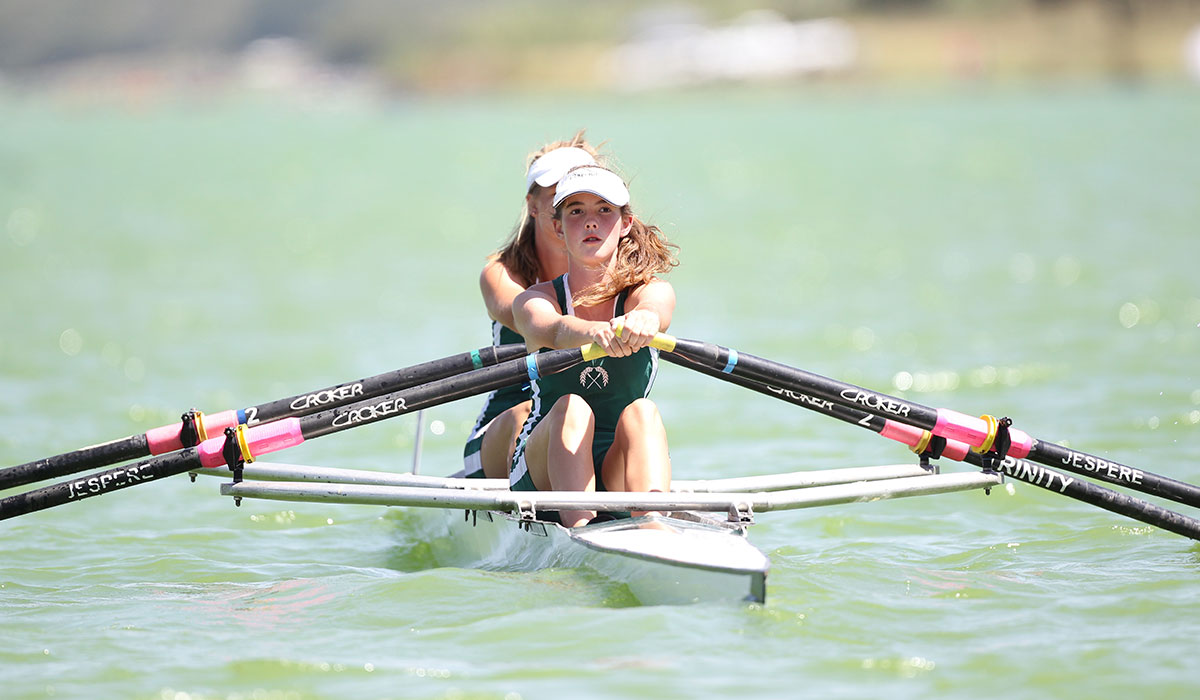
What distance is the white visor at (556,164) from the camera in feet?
21.9

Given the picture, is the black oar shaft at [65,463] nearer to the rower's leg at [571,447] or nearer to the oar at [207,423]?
Answer: the oar at [207,423]

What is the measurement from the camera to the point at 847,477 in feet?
22.5

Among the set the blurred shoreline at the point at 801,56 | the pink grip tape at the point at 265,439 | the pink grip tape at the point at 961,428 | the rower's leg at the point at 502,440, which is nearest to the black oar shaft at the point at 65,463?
the pink grip tape at the point at 265,439

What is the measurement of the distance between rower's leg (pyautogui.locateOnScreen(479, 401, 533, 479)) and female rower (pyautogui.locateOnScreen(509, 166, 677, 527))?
Answer: 1.67ft

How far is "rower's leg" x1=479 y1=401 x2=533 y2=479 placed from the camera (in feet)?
22.4

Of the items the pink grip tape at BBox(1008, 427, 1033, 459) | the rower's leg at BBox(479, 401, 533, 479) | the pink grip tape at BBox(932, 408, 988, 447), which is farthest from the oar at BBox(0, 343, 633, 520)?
the pink grip tape at BBox(1008, 427, 1033, 459)

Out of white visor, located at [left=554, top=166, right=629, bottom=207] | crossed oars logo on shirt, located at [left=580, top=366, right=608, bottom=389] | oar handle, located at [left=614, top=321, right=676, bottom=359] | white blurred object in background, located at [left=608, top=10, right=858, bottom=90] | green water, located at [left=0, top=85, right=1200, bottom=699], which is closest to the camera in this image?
green water, located at [left=0, top=85, right=1200, bottom=699]

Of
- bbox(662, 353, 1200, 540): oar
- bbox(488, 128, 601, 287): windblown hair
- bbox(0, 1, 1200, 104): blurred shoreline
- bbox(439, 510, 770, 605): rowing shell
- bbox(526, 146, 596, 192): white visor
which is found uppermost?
bbox(0, 1, 1200, 104): blurred shoreline

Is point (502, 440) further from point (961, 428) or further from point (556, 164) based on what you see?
point (961, 428)

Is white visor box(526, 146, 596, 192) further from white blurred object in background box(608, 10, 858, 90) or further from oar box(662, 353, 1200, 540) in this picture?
white blurred object in background box(608, 10, 858, 90)

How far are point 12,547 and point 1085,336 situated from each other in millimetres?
9142

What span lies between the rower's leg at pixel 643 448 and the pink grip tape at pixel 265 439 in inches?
58.8

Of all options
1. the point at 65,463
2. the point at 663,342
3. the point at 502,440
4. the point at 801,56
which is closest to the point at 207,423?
the point at 65,463

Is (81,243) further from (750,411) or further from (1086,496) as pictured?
(1086,496)
